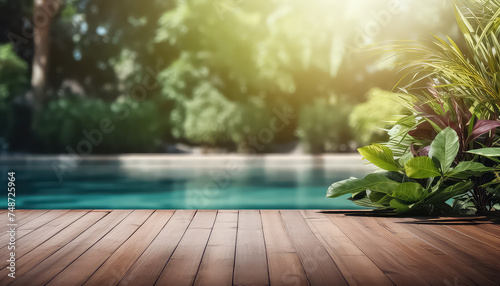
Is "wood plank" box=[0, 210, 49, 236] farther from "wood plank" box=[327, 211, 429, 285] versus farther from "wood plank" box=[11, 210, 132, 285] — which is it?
"wood plank" box=[327, 211, 429, 285]

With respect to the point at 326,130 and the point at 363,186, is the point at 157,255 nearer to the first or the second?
the point at 363,186

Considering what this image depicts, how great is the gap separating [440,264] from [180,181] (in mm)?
6152

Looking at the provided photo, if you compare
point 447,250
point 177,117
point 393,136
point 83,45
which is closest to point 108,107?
point 177,117

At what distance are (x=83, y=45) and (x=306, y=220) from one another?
11.4 meters

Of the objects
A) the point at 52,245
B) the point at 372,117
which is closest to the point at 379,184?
the point at 52,245

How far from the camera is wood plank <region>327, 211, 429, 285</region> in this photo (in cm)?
142

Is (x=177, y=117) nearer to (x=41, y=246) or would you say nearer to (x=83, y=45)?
(x=83, y=45)

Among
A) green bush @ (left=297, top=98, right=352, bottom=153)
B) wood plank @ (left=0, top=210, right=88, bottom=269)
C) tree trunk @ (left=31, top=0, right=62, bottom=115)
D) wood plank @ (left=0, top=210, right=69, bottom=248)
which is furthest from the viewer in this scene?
tree trunk @ (left=31, top=0, right=62, bottom=115)

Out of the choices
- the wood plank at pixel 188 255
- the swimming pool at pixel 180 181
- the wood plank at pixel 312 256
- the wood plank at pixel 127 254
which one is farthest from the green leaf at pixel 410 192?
the swimming pool at pixel 180 181

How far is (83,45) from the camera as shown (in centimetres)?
1236

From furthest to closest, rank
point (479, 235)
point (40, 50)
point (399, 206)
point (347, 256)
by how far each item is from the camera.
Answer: point (40, 50) < point (399, 206) < point (479, 235) < point (347, 256)

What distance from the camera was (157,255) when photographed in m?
1.69

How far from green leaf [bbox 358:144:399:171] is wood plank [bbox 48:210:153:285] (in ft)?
4.00

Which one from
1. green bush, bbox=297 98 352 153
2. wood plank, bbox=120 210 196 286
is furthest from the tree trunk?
wood plank, bbox=120 210 196 286
